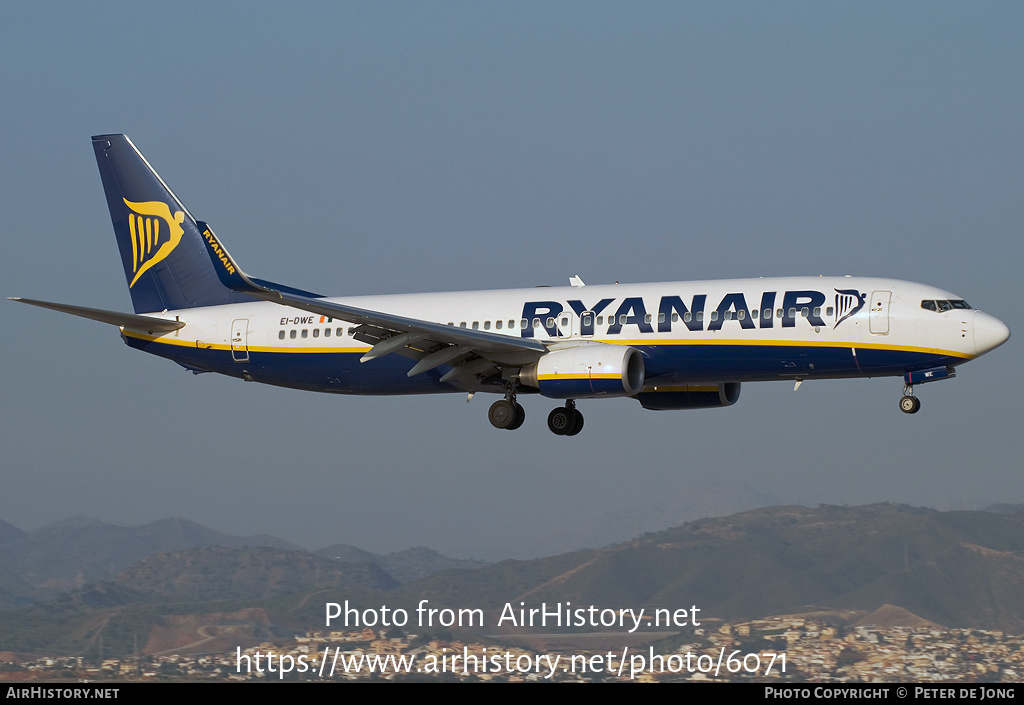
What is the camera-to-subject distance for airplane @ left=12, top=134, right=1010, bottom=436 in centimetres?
4175

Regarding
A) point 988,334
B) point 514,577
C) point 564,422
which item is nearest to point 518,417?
point 564,422

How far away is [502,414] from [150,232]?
18868mm

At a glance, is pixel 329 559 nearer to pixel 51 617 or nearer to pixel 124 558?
pixel 124 558

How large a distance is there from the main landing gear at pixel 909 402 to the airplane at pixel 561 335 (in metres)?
0.05

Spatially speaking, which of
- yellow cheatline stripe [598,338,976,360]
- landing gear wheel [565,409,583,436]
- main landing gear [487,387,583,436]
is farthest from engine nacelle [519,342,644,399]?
landing gear wheel [565,409,583,436]

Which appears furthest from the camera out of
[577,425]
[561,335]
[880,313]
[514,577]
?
[514,577]

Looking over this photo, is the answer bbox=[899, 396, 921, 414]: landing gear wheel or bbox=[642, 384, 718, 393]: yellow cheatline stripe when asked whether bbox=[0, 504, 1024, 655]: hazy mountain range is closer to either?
bbox=[642, 384, 718, 393]: yellow cheatline stripe

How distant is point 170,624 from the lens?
109312 millimetres

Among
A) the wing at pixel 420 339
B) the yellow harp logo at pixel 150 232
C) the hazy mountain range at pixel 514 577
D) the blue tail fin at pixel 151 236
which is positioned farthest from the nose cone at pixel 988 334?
the hazy mountain range at pixel 514 577

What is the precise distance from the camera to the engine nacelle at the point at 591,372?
4228 cm

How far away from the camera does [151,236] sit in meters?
55.4

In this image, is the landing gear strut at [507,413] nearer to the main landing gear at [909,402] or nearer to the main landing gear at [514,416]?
the main landing gear at [514,416]

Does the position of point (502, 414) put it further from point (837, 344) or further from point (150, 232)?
point (150, 232)

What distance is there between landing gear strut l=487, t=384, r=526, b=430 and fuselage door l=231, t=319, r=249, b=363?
1039 cm
